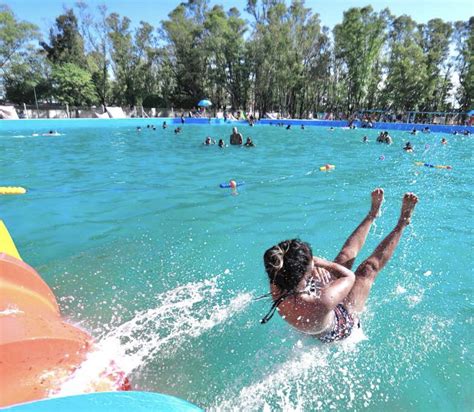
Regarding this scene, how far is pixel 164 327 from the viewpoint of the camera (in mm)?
3795

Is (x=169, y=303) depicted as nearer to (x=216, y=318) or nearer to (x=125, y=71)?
(x=216, y=318)

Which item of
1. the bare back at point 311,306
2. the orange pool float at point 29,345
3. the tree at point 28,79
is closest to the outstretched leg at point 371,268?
the bare back at point 311,306

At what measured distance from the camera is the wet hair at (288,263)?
7.82 feet

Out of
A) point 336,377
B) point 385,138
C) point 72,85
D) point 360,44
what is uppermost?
point 360,44

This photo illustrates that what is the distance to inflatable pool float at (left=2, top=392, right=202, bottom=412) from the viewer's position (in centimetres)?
170

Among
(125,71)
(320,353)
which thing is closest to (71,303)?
(320,353)

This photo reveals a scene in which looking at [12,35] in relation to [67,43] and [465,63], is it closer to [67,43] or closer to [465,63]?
[67,43]

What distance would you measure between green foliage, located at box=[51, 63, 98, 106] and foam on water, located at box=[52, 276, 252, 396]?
4187cm

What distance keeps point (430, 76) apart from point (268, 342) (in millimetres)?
49283

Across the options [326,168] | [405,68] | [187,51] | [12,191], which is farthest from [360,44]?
[12,191]

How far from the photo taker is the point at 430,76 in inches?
1727

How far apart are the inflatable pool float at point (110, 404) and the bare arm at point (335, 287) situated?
116 cm

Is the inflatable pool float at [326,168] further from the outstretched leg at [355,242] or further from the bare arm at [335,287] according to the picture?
the bare arm at [335,287]

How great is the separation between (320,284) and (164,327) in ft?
6.02
